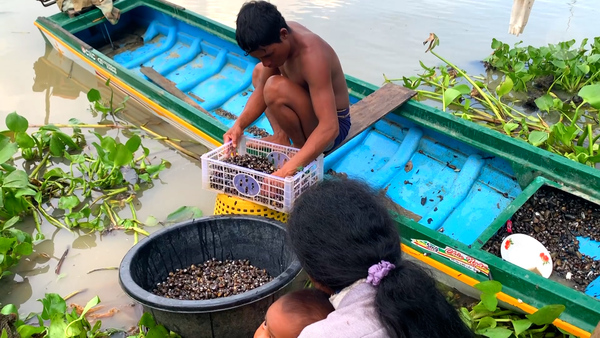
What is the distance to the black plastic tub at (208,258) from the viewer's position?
6.13 ft

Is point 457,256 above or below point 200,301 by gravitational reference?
above

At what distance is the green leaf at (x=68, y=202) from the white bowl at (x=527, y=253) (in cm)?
238

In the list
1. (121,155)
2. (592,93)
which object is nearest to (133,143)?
(121,155)

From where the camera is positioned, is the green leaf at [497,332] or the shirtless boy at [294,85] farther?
the shirtless boy at [294,85]

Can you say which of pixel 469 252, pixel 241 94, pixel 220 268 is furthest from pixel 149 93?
pixel 469 252

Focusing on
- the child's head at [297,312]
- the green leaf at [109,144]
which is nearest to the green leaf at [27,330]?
the child's head at [297,312]

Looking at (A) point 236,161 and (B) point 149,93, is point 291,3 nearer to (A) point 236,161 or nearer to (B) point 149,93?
(B) point 149,93

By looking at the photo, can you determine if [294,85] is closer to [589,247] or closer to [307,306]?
[307,306]

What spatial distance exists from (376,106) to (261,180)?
1090 millimetres

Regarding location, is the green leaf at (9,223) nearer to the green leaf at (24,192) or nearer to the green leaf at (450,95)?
the green leaf at (24,192)

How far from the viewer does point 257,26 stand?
7.05ft

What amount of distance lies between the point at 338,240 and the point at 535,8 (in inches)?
247

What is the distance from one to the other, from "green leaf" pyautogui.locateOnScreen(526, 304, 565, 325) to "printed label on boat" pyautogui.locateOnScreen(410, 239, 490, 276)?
0.24 meters

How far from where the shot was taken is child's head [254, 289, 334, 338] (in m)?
1.50
